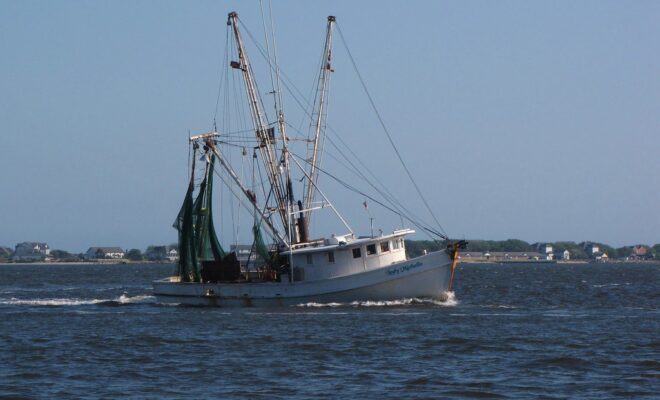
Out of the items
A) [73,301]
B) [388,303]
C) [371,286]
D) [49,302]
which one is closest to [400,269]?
[371,286]

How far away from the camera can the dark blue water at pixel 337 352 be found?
29391 mm

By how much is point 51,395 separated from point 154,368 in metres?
4.81

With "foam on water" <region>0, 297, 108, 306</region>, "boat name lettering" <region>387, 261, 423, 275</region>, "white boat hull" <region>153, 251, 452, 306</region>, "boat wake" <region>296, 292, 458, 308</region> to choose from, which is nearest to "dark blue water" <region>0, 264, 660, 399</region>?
"boat wake" <region>296, 292, 458, 308</region>

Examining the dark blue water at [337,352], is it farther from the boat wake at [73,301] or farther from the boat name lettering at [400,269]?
the boat wake at [73,301]

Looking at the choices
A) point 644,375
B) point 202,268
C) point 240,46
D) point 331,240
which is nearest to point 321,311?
point 331,240

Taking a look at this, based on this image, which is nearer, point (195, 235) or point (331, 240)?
point (331, 240)

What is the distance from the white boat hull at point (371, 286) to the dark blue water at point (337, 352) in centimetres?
68

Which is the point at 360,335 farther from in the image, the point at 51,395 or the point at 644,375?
the point at 51,395

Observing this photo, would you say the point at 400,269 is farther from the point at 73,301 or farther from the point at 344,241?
the point at 73,301

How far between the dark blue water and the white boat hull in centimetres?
68

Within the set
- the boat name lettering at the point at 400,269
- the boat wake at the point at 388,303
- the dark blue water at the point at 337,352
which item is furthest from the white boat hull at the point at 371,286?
the dark blue water at the point at 337,352

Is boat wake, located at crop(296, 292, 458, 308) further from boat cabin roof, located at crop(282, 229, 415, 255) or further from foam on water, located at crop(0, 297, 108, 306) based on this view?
foam on water, located at crop(0, 297, 108, 306)

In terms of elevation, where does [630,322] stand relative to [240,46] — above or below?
below

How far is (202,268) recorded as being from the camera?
60.7 meters
